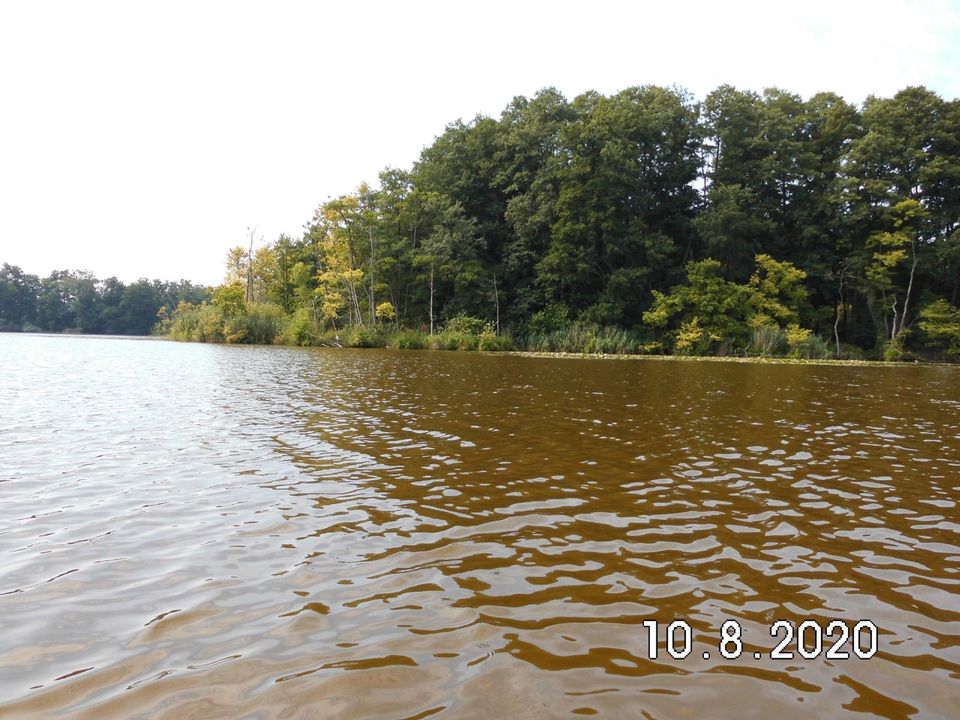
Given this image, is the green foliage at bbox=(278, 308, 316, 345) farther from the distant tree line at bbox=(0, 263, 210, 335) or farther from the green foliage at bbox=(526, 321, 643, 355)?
the distant tree line at bbox=(0, 263, 210, 335)

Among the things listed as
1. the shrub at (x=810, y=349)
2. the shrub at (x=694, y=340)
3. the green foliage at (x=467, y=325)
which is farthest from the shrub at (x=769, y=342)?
the green foliage at (x=467, y=325)

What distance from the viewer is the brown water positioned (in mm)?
2465

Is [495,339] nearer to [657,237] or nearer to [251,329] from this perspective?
[657,237]

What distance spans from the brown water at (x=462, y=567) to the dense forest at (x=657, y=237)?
91.0ft

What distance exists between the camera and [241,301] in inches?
1768

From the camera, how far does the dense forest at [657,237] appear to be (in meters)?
34.1

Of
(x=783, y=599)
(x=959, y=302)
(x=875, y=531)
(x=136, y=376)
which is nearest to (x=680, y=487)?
(x=875, y=531)

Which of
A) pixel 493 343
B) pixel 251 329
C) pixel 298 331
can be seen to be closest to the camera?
pixel 493 343

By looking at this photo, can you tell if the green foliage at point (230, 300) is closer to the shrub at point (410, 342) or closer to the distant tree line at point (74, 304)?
the shrub at point (410, 342)
